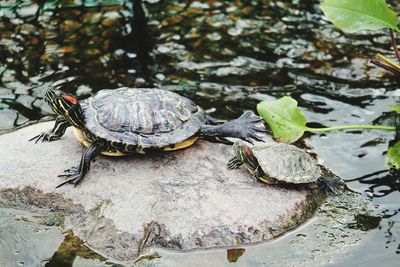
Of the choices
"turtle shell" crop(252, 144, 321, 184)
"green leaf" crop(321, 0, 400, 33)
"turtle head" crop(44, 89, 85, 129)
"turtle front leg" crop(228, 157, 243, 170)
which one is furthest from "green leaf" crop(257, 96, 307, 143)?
"turtle head" crop(44, 89, 85, 129)

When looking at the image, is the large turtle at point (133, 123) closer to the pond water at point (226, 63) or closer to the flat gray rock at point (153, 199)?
the flat gray rock at point (153, 199)

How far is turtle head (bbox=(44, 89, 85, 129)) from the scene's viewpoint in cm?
398

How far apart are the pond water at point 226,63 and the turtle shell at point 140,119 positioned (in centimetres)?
90

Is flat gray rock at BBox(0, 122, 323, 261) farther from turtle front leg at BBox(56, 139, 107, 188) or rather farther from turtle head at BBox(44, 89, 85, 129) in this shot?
turtle head at BBox(44, 89, 85, 129)

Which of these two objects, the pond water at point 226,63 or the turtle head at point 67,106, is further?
the pond water at point 226,63

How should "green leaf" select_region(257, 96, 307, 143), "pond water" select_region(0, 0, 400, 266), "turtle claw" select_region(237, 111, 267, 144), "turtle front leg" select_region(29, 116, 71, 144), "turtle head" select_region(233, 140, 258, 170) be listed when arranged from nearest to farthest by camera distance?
"turtle head" select_region(233, 140, 258, 170) < "turtle claw" select_region(237, 111, 267, 144) < "turtle front leg" select_region(29, 116, 71, 144) < "green leaf" select_region(257, 96, 307, 143) < "pond water" select_region(0, 0, 400, 266)

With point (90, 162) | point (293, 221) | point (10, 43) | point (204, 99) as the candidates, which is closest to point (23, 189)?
point (90, 162)

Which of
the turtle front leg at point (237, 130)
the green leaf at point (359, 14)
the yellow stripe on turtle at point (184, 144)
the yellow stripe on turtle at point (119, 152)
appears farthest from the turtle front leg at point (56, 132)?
the green leaf at point (359, 14)

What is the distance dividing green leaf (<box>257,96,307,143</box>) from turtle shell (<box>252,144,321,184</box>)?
283 millimetres

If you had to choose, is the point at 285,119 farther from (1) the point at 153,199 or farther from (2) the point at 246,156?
(1) the point at 153,199

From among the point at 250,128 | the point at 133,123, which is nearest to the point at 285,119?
the point at 250,128

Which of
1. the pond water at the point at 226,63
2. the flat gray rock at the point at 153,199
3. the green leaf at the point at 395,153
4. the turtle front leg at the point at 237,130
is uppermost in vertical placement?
the turtle front leg at the point at 237,130

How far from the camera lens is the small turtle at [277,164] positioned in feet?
13.1

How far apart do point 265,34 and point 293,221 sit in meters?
3.69
